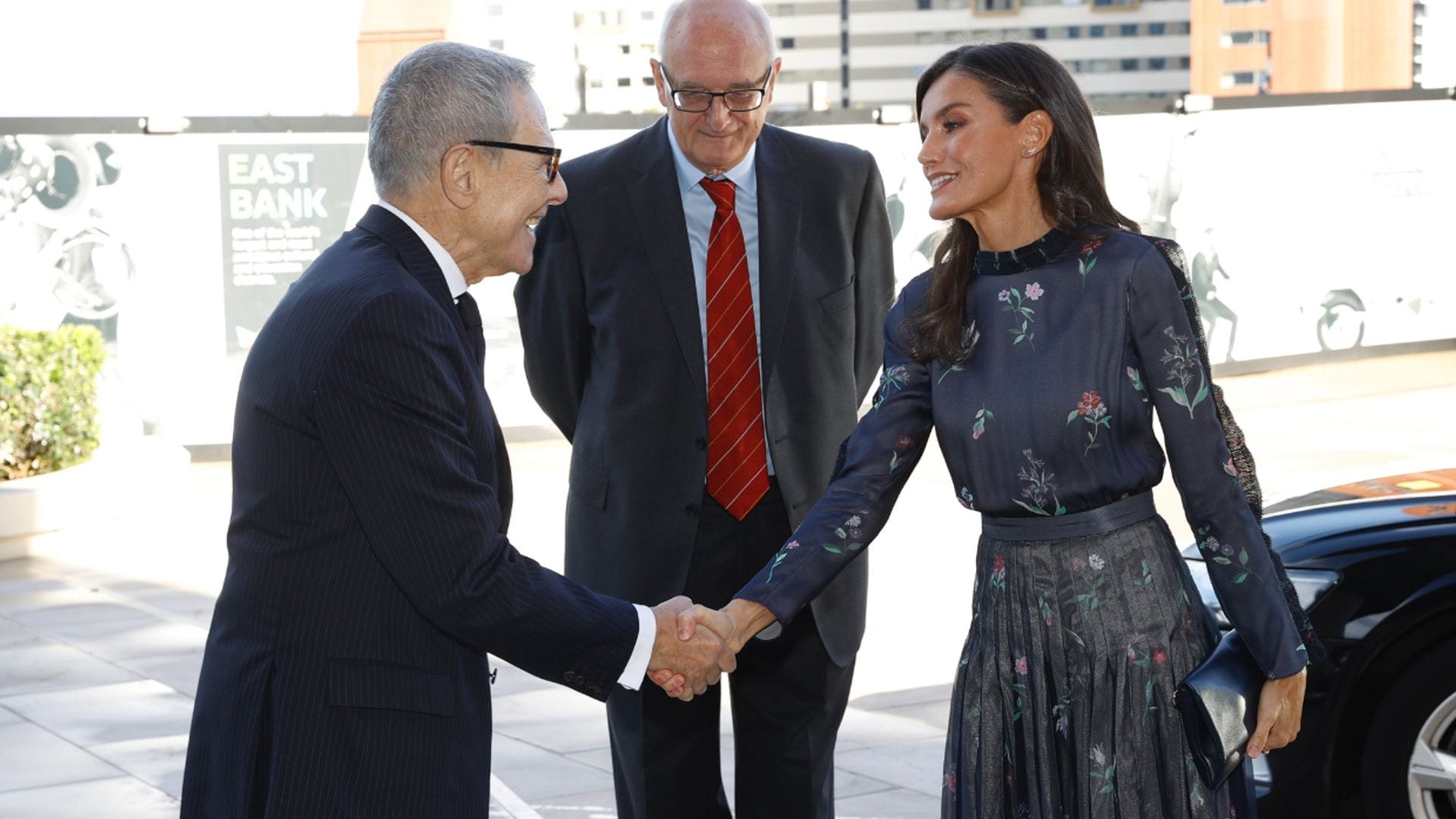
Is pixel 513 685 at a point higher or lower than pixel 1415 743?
lower

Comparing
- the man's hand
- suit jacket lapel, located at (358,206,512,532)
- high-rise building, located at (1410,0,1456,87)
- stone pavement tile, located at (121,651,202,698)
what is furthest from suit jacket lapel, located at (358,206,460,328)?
high-rise building, located at (1410,0,1456,87)

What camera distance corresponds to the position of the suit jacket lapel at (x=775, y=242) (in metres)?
3.98

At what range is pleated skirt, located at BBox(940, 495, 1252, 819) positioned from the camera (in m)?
3.06

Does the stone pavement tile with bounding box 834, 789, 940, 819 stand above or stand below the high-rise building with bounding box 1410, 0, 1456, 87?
below

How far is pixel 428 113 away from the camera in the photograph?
2.82 m

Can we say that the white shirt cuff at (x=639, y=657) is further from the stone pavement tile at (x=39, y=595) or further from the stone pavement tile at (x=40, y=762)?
the stone pavement tile at (x=39, y=595)

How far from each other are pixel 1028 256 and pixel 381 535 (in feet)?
4.15

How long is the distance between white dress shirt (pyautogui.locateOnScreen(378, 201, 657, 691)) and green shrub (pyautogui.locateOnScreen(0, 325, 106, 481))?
8.98 meters

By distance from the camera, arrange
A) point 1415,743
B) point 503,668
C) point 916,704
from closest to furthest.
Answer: point 1415,743 < point 916,704 < point 503,668

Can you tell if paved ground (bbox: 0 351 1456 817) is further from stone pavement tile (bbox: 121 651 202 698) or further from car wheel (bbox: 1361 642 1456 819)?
car wheel (bbox: 1361 642 1456 819)

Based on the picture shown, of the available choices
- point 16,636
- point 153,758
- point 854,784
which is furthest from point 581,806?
point 16,636

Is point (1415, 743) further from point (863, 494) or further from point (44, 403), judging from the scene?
point (44, 403)

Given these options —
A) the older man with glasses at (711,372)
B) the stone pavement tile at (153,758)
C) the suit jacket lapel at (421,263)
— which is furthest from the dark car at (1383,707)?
the stone pavement tile at (153,758)

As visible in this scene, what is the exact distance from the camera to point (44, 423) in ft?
37.0
